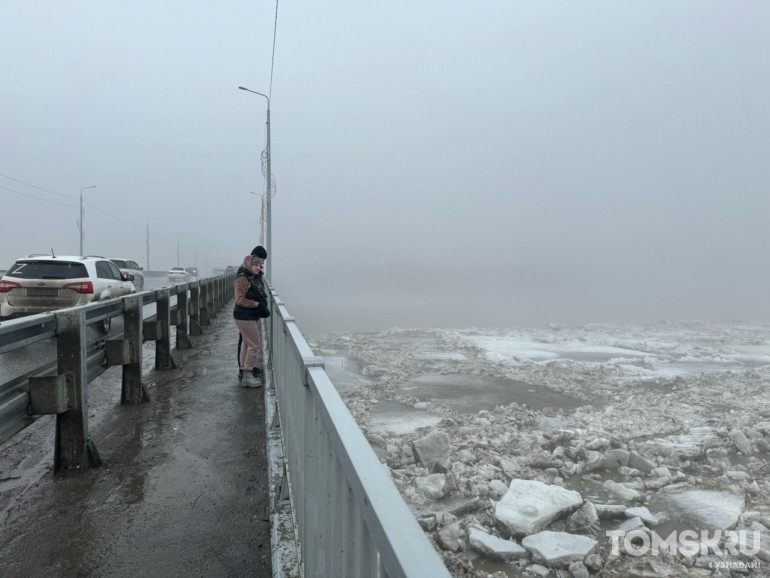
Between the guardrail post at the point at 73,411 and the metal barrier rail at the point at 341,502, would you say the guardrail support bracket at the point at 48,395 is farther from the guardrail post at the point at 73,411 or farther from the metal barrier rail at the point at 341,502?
the metal barrier rail at the point at 341,502

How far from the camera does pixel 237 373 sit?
834 centimetres

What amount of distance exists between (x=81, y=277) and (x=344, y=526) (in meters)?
12.5

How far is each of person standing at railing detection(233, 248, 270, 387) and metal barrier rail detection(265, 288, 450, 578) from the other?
14.5ft

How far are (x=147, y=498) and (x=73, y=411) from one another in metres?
1.06

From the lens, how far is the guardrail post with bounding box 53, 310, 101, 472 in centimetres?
439

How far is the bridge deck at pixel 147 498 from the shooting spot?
318 cm

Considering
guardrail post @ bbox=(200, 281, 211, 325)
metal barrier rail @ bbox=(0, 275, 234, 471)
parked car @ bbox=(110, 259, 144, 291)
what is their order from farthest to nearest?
parked car @ bbox=(110, 259, 144, 291) → guardrail post @ bbox=(200, 281, 211, 325) → metal barrier rail @ bbox=(0, 275, 234, 471)

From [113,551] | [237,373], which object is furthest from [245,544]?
[237,373]

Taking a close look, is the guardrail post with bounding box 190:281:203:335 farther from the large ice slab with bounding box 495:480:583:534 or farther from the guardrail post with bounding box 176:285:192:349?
the large ice slab with bounding box 495:480:583:534

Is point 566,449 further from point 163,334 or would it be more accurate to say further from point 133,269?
point 133,269

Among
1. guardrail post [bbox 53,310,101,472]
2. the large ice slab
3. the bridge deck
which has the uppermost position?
guardrail post [bbox 53,310,101,472]

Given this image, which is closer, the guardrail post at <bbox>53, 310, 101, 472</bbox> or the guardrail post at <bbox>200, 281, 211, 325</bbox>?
the guardrail post at <bbox>53, 310, 101, 472</bbox>

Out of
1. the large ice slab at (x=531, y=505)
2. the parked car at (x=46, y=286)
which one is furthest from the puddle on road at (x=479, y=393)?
the parked car at (x=46, y=286)

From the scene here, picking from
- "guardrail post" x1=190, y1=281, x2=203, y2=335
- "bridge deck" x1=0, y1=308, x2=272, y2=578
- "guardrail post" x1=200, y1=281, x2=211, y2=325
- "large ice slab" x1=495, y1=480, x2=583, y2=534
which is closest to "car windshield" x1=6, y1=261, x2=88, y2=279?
"guardrail post" x1=190, y1=281, x2=203, y2=335
